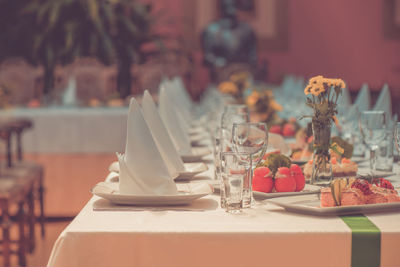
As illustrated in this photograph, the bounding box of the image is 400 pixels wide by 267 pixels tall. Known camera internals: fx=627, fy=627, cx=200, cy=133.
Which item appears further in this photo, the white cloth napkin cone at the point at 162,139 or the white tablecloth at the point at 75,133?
the white tablecloth at the point at 75,133

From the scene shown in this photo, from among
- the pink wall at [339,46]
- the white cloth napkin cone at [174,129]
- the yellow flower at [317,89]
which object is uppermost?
the pink wall at [339,46]

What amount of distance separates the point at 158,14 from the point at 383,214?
20.5ft

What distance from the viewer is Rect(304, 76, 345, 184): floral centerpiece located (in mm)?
1502

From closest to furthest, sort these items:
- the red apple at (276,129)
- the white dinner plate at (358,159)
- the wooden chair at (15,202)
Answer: the white dinner plate at (358,159) < the red apple at (276,129) < the wooden chair at (15,202)

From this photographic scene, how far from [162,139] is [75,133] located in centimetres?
249

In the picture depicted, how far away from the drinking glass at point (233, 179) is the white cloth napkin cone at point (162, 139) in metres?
0.34

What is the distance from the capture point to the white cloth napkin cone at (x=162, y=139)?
1646mm

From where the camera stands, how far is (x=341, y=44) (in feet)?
26.6

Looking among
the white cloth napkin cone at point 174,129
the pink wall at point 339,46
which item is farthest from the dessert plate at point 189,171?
the pink wall at point 339,46

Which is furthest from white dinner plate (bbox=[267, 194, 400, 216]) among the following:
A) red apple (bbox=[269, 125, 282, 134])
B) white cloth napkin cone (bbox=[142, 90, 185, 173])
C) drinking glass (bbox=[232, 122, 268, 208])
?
red apple (bbox=[269, 125, 282, 134])

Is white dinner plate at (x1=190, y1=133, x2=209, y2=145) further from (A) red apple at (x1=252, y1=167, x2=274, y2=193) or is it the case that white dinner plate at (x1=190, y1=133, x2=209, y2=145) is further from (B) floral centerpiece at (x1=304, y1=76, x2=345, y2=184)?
(A) red apple at (x1=252, y1=167, x2=274, y2=193)

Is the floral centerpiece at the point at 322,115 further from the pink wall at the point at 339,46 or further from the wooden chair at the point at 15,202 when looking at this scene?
the pink wall at the point at 339,46

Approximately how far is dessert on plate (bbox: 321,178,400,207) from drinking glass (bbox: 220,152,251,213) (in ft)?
0.55

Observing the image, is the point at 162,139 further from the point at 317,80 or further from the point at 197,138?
the point at 197,138
